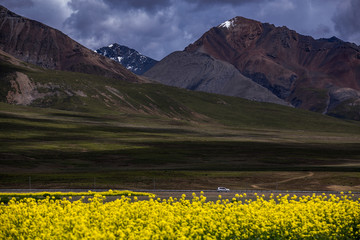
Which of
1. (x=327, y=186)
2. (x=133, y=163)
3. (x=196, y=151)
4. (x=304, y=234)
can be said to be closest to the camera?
(x=304, y=234)

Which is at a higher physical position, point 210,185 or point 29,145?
point 29,145

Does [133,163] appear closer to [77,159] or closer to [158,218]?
[77,159]

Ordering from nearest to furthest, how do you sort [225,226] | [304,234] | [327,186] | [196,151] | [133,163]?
[225,226] → [304,234] → [327,186] → [133,163] → [196,151]

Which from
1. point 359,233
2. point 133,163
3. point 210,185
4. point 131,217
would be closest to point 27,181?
point 210,185

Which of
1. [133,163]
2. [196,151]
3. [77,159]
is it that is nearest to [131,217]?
[133,163]

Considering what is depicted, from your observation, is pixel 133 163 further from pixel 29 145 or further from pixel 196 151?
pixel 29 145

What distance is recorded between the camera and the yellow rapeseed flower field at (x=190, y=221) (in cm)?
1842

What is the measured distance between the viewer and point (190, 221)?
65.7ft

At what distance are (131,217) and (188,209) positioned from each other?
257cm

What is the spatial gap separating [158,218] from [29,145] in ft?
391

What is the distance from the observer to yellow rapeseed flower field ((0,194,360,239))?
60.4 ft

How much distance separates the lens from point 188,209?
21.2 metres

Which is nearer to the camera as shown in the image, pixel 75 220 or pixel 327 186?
pixel 75 220

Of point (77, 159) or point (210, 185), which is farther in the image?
point (77, 159)
